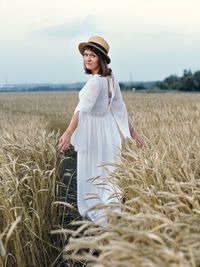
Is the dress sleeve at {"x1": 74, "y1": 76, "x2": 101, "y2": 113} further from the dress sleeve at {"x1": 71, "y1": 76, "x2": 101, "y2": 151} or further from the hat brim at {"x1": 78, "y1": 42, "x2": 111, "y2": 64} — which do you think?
the hat brim at {"x1": 78, "y1": 42, "x2": 111, "y2": 64}

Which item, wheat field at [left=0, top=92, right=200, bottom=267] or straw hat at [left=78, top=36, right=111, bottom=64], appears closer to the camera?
wheat field at [left=0, top=92, right=200, bottom=267]

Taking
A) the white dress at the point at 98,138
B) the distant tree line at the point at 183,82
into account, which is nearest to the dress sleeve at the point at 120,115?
the white dress at the point at 98,138

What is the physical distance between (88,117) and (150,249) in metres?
2.54

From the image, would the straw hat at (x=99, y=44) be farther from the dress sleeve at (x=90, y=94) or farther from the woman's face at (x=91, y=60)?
the dress sleeve at (x=90, y=94)

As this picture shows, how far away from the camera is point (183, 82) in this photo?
172ft

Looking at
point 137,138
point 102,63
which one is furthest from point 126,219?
point 137,138

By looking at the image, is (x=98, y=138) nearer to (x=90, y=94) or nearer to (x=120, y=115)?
(x=120, y=115)

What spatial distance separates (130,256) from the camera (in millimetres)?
1679

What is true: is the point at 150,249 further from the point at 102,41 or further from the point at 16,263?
the point at 102,41

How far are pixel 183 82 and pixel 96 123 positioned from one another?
49163mm

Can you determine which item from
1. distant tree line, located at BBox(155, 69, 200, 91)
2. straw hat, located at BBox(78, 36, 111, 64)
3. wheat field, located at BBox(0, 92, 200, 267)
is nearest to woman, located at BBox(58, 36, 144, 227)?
straw hat, located at BBox(78, 36, 111, 64)

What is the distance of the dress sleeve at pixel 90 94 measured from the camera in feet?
12.9

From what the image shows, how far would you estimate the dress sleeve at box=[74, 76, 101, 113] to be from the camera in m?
3.93

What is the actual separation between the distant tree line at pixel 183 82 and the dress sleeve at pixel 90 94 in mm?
48191
